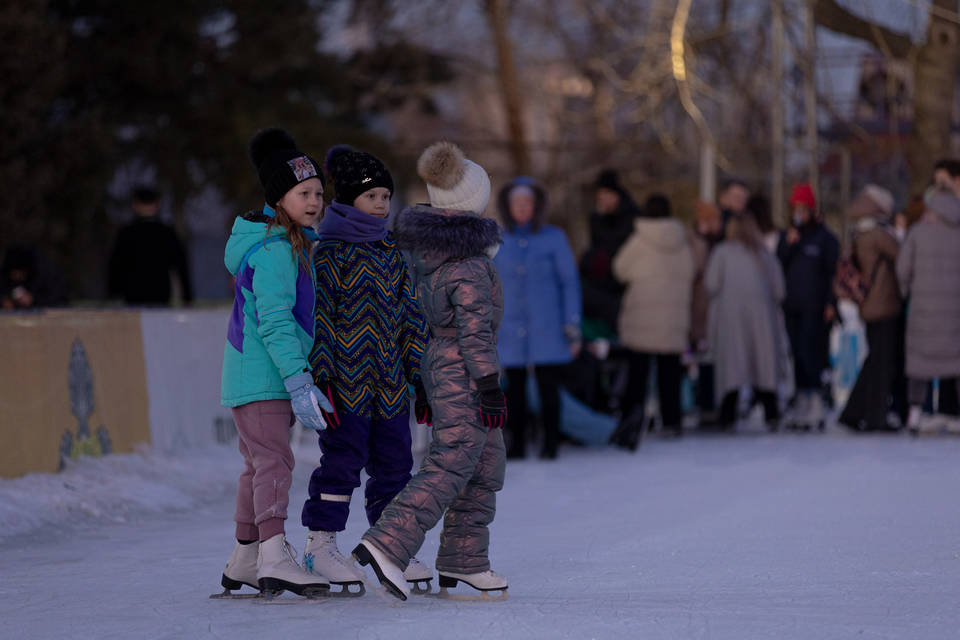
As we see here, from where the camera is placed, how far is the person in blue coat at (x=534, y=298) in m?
10.8

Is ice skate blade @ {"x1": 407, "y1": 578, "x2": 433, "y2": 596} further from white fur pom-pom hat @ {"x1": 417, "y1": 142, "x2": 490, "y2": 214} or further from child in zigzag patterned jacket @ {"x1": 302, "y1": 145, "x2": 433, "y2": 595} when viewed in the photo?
white fur pom-pom hat @ {"x1": 417, "y1": 142, "x2": 490, "y2": 214}

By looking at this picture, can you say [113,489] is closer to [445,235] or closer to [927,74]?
[445,235]

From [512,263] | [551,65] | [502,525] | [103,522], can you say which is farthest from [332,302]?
[551,65]

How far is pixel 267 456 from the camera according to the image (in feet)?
17.9

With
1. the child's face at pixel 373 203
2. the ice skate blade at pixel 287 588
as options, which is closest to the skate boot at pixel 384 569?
the ice skate blade at pixel 287 588

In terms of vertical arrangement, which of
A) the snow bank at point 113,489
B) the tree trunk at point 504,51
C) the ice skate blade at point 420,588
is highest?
the tree trunk at point 504,51

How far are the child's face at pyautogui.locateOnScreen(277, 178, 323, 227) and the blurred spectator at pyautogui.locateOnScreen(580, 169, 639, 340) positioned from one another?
6928mm

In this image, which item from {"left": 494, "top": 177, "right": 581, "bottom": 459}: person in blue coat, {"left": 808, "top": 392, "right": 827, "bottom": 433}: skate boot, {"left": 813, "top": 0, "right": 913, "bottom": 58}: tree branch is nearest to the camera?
{"left": 494, "top": 177, "right": 581, "bottom": 459}: person in blue coat

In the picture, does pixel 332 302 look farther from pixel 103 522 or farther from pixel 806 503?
pixel 806 503

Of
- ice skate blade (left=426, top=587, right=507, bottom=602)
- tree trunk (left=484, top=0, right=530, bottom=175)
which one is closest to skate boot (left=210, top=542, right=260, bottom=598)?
ice skate blade (left=426, top=587, right=507, bottom=602)

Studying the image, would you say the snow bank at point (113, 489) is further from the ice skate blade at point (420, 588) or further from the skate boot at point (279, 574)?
the ice skate blade at point (420, 588)

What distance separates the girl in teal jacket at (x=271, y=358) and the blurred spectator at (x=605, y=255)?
697cm

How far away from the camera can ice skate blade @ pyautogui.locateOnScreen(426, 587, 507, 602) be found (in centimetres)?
555

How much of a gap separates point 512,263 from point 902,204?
10383 millimetres
